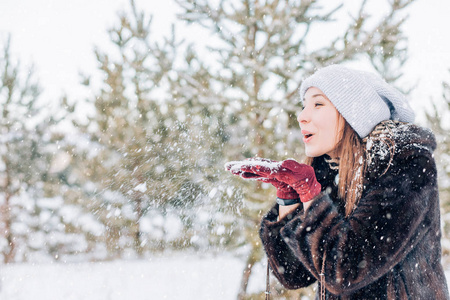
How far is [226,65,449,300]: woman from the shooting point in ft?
4.51

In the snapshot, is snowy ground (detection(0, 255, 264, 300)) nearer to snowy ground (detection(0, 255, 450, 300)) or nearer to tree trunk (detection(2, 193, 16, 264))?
snowy ground (detection(0, 255, 450, 300))

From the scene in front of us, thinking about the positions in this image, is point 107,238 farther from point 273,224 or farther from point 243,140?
point 273,224

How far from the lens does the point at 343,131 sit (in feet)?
5.82

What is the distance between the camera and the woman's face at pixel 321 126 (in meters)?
1.77

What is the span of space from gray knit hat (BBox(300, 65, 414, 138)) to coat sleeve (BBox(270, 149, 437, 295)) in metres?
0.30

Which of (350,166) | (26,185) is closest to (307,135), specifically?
(350,166)

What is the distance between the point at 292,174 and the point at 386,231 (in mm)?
409

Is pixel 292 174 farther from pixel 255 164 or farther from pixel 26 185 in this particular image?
pixel 26 185

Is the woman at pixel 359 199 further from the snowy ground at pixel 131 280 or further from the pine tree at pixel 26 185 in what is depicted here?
the pine tree at pixel 26 185

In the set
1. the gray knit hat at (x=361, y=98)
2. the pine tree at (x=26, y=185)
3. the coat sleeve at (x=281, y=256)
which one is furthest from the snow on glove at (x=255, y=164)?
the pine tree at (x=26, y=185)

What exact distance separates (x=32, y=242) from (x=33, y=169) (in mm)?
1795

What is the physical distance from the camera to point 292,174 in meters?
1.52

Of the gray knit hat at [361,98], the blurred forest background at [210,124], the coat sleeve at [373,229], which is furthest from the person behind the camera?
the blurred forest background at [210,124]

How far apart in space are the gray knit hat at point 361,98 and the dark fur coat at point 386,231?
0.09m
